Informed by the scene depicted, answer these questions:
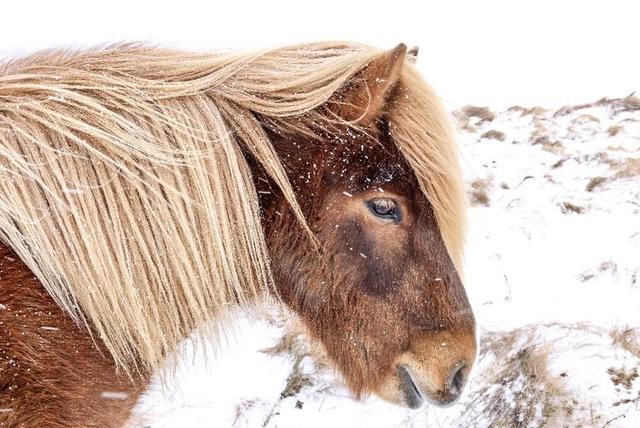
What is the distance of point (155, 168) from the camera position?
168cm

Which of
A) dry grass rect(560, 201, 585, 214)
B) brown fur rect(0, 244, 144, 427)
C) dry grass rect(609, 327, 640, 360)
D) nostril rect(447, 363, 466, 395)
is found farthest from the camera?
dry grass rect(560, 201, 585, 214)

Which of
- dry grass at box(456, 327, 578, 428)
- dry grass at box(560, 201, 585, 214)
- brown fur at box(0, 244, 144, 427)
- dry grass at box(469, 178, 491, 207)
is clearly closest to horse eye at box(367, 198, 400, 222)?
brown fur at box(0, 244, 144, 427)

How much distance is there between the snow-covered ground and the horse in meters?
0.30

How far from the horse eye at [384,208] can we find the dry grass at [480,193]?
13.9 feet

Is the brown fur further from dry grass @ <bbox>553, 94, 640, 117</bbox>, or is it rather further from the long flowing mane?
dry grass @ <bbox>553, 94, 640, 117</bbox>

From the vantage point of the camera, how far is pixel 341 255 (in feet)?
6.41

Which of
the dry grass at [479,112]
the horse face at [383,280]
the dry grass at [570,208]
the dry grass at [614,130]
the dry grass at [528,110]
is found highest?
the horse face at [383,280]

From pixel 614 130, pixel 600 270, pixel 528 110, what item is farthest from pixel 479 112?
pixel 600 270

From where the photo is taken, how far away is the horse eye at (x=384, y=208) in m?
1.91

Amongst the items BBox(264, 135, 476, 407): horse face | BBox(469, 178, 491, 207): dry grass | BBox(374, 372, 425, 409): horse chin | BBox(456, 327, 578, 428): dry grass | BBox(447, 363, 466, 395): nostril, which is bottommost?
BBox(469, 178, 491, 207): dry grass

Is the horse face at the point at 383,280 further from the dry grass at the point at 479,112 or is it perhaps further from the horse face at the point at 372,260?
the dry grass at the point at 479,112

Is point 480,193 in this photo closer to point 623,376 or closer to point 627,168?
point 627,168

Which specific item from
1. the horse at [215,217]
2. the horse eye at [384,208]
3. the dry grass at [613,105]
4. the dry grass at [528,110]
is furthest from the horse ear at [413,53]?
the dry grass at [528,110]

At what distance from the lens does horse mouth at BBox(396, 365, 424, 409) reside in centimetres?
207
